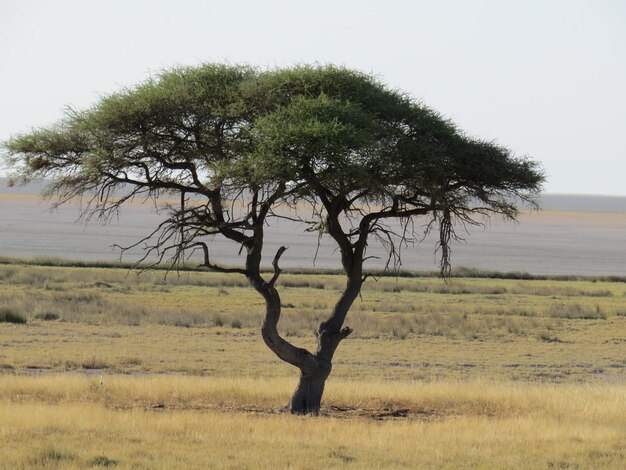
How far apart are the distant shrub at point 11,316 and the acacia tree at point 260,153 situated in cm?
1815

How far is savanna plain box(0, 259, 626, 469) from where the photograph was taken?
13305 mm

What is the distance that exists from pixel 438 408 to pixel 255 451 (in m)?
7.31

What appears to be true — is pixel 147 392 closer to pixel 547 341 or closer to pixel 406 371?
pixel 406 371

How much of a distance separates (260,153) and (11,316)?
73.6 ft

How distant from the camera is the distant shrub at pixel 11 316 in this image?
36.2 metres

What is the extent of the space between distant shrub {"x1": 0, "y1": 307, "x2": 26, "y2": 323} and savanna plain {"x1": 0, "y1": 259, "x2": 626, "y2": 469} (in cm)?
8

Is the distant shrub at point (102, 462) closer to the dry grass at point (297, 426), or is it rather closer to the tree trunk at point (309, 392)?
the dry grass at point (297, 426)

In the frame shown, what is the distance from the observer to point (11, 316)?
3650 cm

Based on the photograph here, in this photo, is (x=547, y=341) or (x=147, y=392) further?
(x=547, y=341)

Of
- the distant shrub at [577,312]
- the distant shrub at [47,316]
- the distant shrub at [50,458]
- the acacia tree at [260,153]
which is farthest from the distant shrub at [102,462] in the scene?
the distant shrub at [577,312]

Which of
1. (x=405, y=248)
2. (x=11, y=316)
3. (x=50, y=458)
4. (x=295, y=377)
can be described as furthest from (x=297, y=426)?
(x=405, y=248)

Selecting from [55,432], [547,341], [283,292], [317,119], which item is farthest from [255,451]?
[283,292]

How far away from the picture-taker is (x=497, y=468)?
12.4 meters

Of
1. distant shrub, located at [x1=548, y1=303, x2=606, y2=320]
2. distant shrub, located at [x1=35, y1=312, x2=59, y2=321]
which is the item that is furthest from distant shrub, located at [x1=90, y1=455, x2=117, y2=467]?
distant shrub, located at [x1=548, y1=303, x2=606, y2=320]
